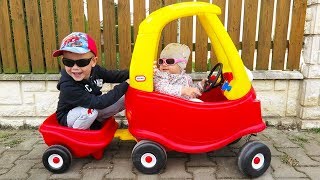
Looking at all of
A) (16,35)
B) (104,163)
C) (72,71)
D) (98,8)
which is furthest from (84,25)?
(104,163)

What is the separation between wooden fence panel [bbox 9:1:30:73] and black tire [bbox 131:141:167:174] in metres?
1.80

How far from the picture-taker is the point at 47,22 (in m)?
3.52

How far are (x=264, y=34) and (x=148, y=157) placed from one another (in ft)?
6.42

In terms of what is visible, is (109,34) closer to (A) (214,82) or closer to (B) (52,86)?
(B) (52,86)

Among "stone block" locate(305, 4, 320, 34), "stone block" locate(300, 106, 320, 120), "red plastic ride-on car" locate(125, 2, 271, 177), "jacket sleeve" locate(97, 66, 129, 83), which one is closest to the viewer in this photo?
"red plastic ride-on car" locate(125, 2, 271, 177)

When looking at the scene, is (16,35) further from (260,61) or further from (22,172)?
(260,61)

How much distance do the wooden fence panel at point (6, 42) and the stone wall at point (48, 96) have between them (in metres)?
0.12

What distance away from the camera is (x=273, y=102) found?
12.3ft

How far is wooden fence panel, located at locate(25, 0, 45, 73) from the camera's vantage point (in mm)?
3488

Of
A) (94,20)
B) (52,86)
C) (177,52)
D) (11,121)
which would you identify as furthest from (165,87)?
(11,121)

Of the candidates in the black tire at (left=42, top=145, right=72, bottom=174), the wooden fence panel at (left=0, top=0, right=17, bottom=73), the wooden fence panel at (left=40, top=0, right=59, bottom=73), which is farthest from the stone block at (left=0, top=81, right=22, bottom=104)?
the black tire at (left=42, top=145, right=72, bottom=174)

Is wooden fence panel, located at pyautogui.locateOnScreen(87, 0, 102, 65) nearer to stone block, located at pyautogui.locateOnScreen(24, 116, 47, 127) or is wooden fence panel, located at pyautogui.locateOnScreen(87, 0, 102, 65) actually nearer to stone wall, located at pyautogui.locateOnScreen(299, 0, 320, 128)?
stone block, located at pyautogui.locateOnScreen(24, 116, 47, 127)

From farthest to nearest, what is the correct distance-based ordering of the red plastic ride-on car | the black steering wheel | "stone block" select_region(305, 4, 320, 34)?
"stone block" select_region(305, 4, 320, 34) < the black steering wheel < the red plastic ride-on car

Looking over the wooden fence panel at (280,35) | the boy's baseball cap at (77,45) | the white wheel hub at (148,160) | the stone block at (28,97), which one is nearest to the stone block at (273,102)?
the wooden fence panel at (280,35)
